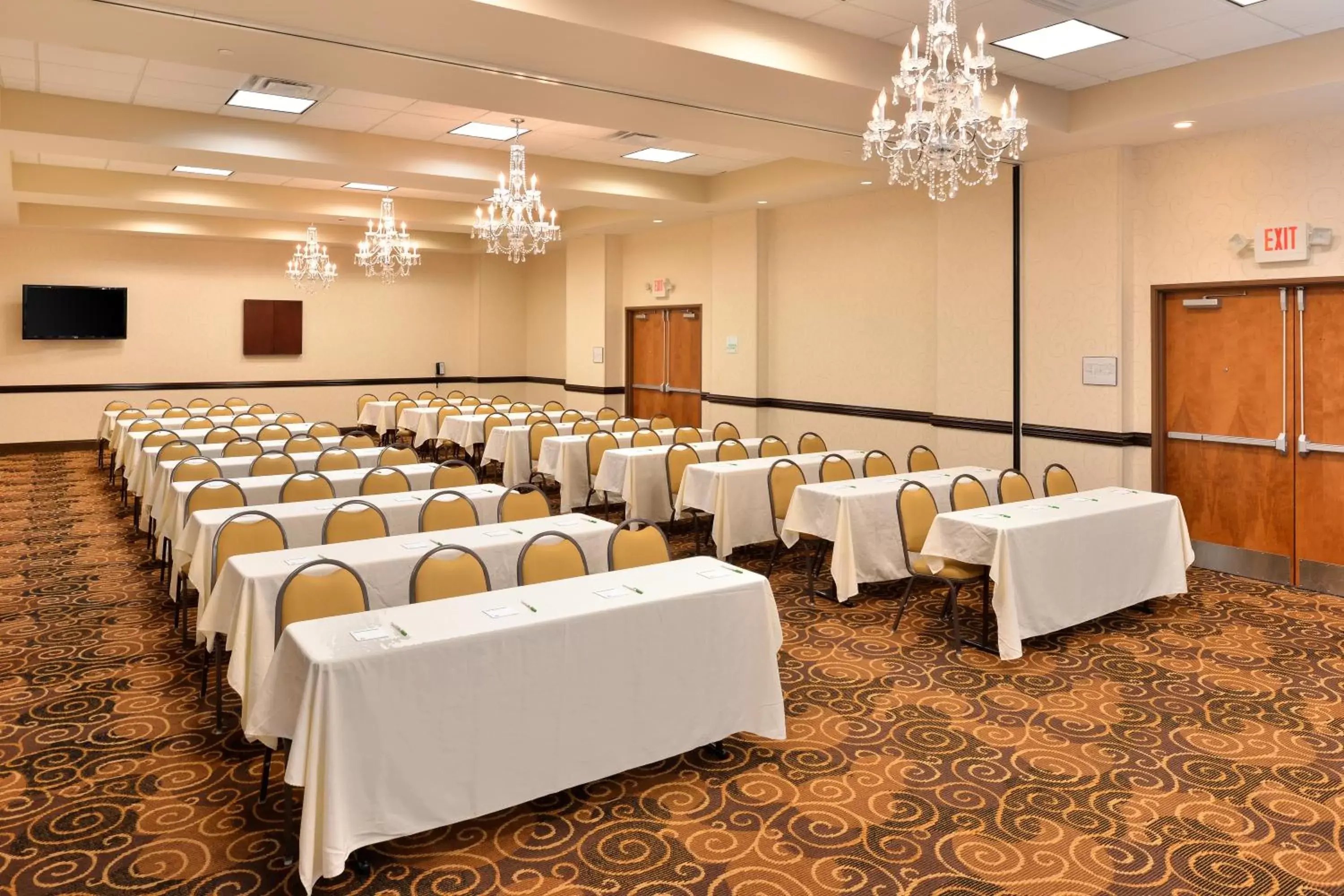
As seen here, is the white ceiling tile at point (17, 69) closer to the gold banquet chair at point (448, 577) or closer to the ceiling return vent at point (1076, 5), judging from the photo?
the gold banquet chair at point (448, 577)

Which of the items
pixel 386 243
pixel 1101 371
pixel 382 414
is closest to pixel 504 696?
pixel 1101 371

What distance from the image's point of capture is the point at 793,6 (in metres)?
6.03

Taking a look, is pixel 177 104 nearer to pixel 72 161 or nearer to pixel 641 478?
pixel 72 161

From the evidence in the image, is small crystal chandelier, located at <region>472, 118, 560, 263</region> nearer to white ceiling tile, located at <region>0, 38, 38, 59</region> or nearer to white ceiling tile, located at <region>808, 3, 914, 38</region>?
white ceiling tile, located at <region>808, 3, 914, 38</region>

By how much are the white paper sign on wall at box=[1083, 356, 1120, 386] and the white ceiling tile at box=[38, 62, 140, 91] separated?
850 cm

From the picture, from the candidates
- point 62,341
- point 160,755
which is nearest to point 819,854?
point 160,755

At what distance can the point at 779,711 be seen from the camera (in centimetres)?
431

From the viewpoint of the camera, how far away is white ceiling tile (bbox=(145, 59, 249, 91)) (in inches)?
292

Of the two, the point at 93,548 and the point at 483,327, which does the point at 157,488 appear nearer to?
the point at 93,548

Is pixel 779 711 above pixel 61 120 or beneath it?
beneath

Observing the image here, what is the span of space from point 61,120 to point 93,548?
12.7ft

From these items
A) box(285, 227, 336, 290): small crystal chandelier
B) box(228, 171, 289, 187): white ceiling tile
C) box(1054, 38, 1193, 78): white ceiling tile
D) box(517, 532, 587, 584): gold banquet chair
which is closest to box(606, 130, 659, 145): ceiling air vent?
box(1054, 38, 1193, 78): white ceiling tile

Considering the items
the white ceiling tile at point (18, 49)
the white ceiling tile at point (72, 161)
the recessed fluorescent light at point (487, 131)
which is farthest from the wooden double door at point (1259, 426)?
the white ceiling tile at point (72, 161)

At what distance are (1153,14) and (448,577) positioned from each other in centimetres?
562
